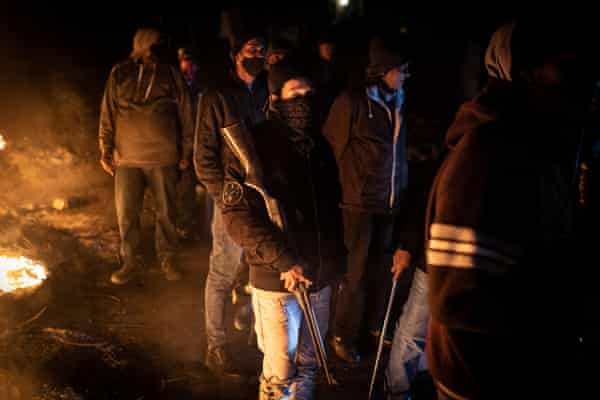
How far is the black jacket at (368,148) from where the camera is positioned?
4125 millimetres

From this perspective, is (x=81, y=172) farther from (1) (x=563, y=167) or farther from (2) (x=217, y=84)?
(1) (x=563, y=167)

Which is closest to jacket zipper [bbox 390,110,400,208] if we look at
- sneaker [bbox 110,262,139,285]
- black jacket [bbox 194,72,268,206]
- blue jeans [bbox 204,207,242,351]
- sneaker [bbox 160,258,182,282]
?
black jacket [bbox 194,72,268,206]

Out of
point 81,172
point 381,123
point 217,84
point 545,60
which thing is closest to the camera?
point 545,60

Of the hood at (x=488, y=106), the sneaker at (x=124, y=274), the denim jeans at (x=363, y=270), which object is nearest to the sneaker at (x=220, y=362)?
the denim jeans at (x=363, y=270)

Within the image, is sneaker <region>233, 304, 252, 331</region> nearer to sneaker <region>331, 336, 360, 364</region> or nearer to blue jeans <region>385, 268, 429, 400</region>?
sneaker <region>331, 336, 360, 364</region>

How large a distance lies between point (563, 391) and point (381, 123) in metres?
2.72

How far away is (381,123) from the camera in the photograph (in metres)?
4.12

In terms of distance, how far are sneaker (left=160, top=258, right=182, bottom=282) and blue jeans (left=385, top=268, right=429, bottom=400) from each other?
308cm

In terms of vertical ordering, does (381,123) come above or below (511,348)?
above

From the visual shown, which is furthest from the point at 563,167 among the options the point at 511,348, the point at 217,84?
the point at 217,84

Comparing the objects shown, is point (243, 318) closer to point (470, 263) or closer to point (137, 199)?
point (137, 199)

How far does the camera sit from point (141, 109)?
5.05m

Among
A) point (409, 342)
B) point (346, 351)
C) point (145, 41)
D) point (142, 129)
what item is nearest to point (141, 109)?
point (142, 129)

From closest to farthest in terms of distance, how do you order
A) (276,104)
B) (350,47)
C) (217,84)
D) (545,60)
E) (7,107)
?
1. (545,60)
2. (276,104)
3. (217,84)
4. (7,107)
5. (350,47)
